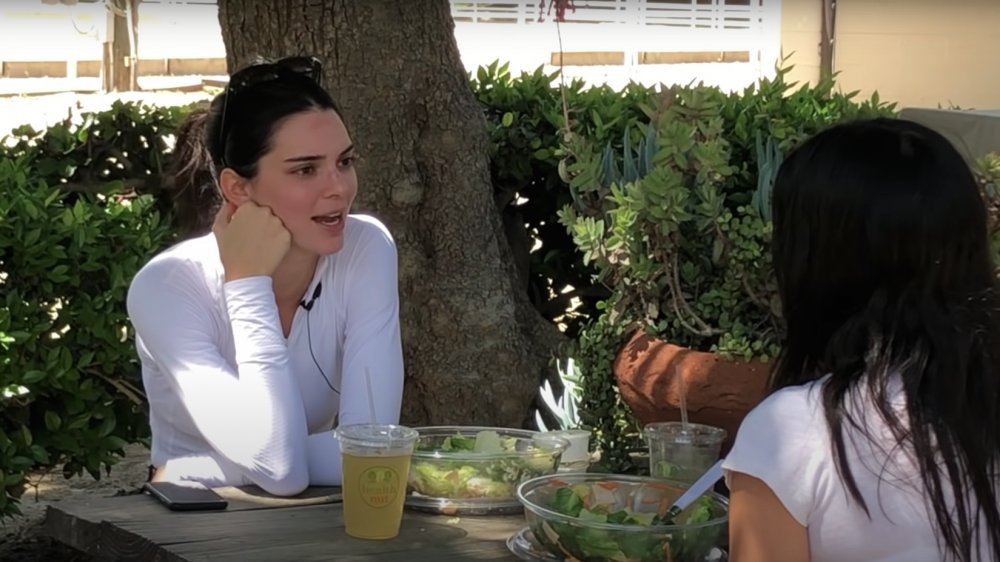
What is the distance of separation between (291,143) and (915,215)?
150cm

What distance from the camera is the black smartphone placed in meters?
2.18

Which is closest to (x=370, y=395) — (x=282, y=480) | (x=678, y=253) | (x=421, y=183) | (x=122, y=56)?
(x=282, y=480)

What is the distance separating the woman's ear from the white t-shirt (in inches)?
59.6

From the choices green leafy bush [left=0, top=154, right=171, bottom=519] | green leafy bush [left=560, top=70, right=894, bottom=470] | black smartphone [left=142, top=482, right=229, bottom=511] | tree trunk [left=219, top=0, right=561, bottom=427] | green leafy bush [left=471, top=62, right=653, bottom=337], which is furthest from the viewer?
green leafy bush [left=471, top=62, right=653, bottom=337]

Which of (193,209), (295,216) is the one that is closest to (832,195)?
(295,216)

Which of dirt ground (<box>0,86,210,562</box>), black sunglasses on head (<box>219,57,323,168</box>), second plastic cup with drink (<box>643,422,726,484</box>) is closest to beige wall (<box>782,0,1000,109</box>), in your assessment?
dirt ground (<box>0,86,210,562</box>)

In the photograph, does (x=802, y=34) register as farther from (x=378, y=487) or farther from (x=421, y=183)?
(x=378, y=487)

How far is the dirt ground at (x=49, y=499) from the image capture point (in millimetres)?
4457

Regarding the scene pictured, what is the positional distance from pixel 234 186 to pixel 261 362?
0.46 m

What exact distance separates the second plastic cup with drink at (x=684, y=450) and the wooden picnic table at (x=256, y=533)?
0.79 feet

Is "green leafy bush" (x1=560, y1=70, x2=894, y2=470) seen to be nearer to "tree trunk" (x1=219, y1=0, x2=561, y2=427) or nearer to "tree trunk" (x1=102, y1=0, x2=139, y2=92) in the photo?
"tree trunk" (x1=219, y1=0, x2=561, y2=427)

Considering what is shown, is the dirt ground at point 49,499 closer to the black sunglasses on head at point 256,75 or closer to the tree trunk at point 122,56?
the black sunglasses on head at point 256,75

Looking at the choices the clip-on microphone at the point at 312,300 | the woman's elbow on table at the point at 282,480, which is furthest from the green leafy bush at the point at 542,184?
the woman's elbow on table at the point at 282,480

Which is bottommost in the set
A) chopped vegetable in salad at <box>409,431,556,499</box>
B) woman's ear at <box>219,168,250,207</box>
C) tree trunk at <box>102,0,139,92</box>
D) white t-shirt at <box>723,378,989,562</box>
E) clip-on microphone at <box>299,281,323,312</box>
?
chopped vegetable in salad at <box>409,431,556,499</box>
